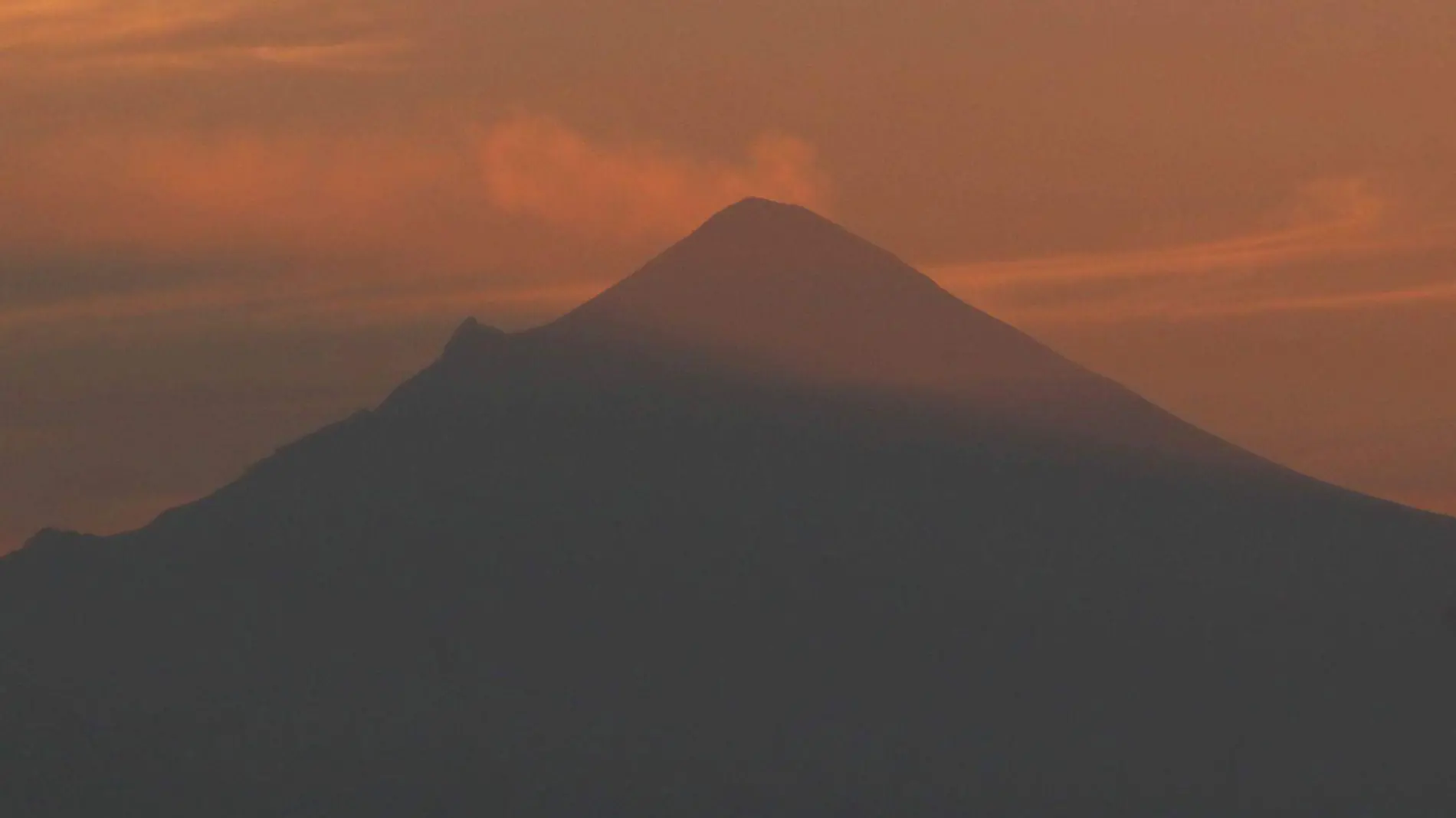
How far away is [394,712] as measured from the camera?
11844 centimetres

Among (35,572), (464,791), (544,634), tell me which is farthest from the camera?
(35,572)

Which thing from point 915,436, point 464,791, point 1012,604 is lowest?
point 464,791

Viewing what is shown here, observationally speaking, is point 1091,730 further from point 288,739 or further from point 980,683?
point 288,739

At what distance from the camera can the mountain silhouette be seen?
11519 centimetres

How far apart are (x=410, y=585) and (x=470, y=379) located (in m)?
11.5

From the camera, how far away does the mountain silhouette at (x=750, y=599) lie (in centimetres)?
11519

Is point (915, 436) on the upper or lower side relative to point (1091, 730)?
upper

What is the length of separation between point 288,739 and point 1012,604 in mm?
30509

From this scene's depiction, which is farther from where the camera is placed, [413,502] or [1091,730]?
[413,502]

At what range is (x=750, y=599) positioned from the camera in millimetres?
123625

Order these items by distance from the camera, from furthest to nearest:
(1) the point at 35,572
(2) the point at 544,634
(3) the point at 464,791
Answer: (1) the point at 35,572 → (2) the point at 544,634 → (3) the point at 464,791

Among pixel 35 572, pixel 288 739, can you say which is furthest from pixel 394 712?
pixel 35 572

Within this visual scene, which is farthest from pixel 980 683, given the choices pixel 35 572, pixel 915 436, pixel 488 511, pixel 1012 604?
pixel 35 572

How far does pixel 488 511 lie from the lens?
12756 centimetres
